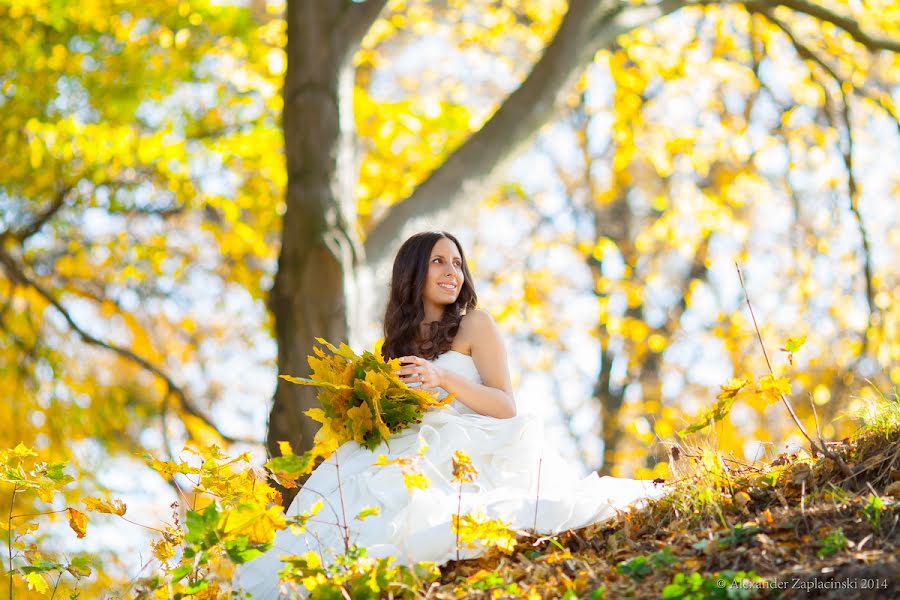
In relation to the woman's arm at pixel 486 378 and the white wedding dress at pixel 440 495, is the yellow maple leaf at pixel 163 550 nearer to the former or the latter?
the white wedding dress at pixel 440 495

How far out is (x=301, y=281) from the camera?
557cm

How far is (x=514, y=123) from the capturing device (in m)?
6.20

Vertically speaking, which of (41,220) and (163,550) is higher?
(41,220)

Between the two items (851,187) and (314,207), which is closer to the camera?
(314,207)

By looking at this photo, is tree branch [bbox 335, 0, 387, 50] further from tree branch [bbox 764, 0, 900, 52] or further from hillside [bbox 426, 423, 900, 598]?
hillside [bbox 426, 423, 900, 598]

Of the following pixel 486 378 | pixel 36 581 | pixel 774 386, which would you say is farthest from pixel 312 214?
pixel 774 386

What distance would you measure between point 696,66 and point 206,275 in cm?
615

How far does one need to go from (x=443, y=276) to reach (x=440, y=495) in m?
1.43

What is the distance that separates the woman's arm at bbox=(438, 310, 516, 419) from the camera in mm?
4113

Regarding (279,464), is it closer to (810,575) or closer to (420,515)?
(420,515)

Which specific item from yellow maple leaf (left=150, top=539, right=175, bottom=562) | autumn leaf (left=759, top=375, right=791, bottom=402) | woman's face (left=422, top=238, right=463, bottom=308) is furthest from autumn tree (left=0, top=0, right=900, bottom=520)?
autumn leaf (left=759, top=375, right=791, bottom=402)

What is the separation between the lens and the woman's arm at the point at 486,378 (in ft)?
13.5

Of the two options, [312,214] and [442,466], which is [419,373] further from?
[312,214]

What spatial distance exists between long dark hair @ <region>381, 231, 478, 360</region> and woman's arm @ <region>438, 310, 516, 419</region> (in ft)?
0.50
